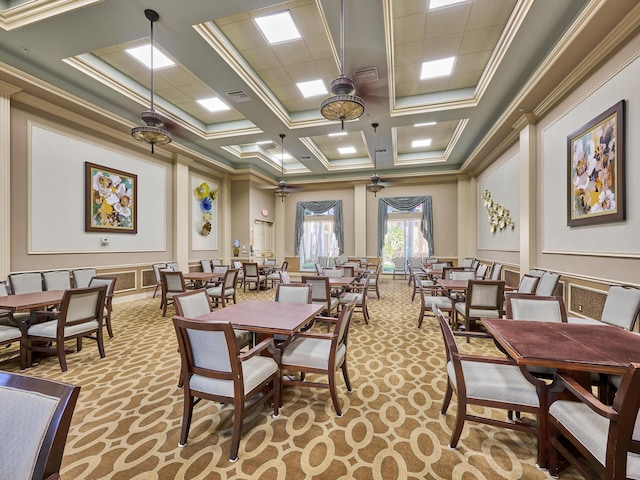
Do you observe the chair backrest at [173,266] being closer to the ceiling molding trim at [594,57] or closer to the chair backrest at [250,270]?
the chair backrest at [250,270]

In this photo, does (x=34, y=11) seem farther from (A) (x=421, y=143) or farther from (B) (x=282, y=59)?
(A) (x=421, y=143)

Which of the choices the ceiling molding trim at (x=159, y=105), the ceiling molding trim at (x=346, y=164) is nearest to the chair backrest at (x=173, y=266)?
the ceiling molding trim at (x=159, y=105)

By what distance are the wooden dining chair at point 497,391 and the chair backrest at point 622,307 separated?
160 cm

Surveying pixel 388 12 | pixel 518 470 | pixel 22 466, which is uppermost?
pixel 388 12

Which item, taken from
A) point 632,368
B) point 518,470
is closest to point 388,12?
point 632,368

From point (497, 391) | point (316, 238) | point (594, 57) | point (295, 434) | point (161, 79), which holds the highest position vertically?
point (161, 79)

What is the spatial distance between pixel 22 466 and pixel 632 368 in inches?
85.2

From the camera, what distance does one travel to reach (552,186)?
4473 mm

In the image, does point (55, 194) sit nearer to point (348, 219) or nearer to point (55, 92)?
point (55, 92)

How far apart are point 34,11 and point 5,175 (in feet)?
7.61

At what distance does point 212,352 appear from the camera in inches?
68.8

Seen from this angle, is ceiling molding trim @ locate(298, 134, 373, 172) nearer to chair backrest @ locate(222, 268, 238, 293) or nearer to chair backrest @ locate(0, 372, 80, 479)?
chair backrest @ locate(222, 268, 238, 293)

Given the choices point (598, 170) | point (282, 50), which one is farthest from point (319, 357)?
point (282, 50)

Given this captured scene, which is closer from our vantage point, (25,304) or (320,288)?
(25,304)
